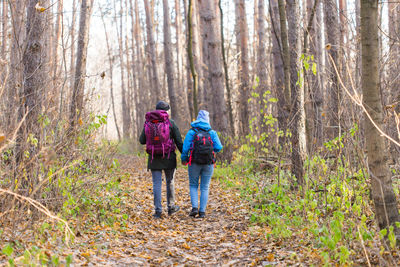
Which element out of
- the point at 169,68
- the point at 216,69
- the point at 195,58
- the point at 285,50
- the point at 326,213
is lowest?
the point at 326,213

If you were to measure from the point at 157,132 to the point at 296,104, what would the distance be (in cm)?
254

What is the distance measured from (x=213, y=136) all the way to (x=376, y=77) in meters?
3.60

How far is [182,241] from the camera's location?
5605 mm

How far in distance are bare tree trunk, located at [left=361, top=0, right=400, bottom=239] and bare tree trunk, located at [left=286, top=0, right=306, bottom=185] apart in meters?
2.85

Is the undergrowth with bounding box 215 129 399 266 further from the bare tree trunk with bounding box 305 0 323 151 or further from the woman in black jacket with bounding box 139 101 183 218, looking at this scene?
the woman in black jacket with bounding box 139 101 183 218

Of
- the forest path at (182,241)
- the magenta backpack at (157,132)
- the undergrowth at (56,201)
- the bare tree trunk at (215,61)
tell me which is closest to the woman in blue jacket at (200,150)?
the magenta backpack at (157,132)

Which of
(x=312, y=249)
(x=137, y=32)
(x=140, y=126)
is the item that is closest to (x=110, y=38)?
(x=137, y=32)

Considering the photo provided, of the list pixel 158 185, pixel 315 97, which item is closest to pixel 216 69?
pixel 315 97

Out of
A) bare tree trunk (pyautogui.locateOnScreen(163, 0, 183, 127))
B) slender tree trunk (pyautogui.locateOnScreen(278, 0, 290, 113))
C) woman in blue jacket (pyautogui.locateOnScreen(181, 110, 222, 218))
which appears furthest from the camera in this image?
bare tree trunk (pyautogui.locateOnScreen(163, 0, 183, 127))

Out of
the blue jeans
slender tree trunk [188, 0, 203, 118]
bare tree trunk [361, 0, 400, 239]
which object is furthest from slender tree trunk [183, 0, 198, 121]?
bare tree trunk [361, 0, 400, 239]

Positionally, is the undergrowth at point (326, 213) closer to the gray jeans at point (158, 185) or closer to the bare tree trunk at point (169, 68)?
the gray jeans at point (158, 185)

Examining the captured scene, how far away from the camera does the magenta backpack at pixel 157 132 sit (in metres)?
6.62

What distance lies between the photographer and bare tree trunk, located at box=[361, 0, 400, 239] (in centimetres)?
355

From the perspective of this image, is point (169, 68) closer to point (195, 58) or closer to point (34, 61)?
point (195, 58)
